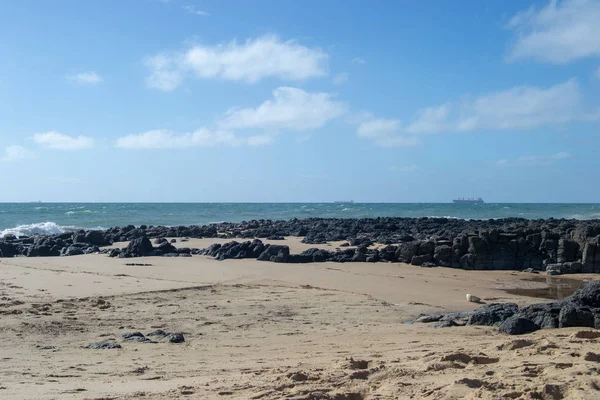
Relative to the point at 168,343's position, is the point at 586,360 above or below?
above

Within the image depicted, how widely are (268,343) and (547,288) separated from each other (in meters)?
10.4

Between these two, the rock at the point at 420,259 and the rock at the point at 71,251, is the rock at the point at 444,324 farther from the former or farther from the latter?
the rock at the point at 71,251

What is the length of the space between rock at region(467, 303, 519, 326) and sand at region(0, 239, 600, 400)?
0.46 m

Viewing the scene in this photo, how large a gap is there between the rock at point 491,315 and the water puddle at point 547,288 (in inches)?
196

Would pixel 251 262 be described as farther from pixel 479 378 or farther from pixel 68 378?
pixel 479 378

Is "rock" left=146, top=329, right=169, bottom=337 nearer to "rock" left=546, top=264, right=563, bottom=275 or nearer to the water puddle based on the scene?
the water puddle

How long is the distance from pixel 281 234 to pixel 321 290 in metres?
22.5

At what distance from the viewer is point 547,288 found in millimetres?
15531

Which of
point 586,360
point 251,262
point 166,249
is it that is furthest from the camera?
point 166,249

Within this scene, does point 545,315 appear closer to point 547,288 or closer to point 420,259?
point 547,288

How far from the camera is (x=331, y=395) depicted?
16.6 ft

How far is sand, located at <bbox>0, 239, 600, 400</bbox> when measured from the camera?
530 cm

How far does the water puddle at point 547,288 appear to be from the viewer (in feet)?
46.8

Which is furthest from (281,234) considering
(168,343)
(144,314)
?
(168,343)
